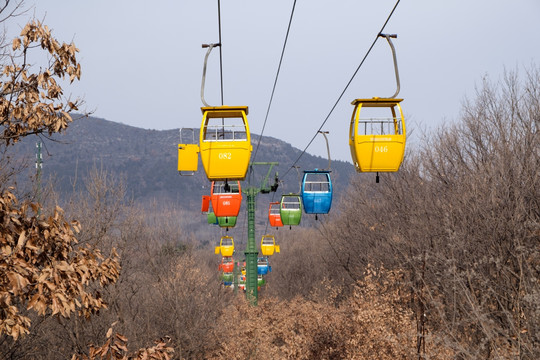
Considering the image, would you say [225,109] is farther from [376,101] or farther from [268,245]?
[268,245]

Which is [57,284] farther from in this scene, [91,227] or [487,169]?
[487,169]

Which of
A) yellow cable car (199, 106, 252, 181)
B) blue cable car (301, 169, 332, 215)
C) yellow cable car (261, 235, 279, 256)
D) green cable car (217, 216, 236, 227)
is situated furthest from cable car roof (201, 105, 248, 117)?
yellow cable car (261, 235, 279, 256)

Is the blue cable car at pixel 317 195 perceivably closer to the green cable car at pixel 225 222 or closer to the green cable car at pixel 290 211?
the green cable car at pixel 290 211

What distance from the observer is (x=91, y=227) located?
2169cm

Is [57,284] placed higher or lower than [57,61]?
lower

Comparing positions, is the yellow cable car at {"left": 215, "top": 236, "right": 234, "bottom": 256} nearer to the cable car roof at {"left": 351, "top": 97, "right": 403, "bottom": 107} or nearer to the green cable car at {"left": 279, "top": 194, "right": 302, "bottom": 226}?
the green cable car at {"left": 279, "top": 194, "right": 302, "bottom": 226}

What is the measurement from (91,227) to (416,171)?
2108 centimetres

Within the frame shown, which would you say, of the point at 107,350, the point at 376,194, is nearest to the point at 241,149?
the point at 107,350

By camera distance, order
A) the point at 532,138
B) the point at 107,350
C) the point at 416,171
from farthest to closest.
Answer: the point at 416,171
the point at 532,138
the point at 107,350

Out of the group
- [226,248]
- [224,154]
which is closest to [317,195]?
[224,154]

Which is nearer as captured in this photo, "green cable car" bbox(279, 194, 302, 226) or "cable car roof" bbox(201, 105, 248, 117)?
"cable car roof" bbox(201, 105, 248, 117)

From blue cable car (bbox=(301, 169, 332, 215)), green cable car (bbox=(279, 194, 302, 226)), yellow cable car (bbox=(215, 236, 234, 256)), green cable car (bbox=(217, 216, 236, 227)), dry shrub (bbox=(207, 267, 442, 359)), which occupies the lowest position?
dry shrub (bbox=(207, 267, 442, 359))

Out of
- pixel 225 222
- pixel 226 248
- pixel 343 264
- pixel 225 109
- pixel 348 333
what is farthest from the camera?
pixel 343 264

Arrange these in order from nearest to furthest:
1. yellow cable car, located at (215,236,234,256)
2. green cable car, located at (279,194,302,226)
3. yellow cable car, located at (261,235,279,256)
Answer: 1. green cable car, located at (279,194,302,226)
2. yellow cable car, located at (261,235,279,256)
3. yellow cable car, located at (215,236,234,256)
